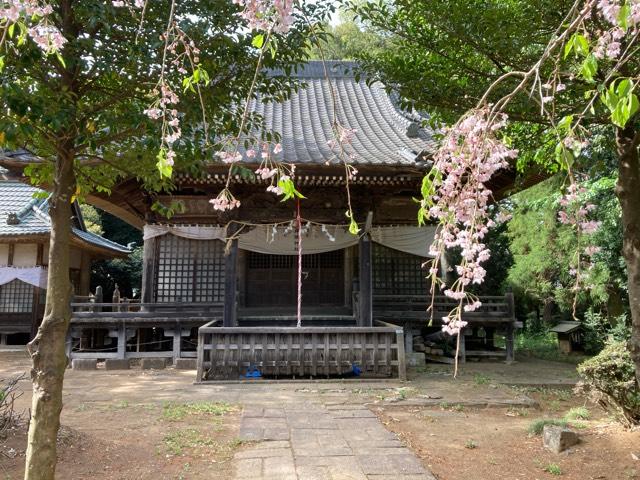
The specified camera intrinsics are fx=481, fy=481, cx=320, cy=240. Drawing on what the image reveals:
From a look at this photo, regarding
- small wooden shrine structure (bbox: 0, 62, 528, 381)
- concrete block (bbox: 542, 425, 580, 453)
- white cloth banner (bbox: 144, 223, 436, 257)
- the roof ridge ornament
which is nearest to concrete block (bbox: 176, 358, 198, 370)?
small wooden shrine structure (bbox: 0, 62, 528, 381)

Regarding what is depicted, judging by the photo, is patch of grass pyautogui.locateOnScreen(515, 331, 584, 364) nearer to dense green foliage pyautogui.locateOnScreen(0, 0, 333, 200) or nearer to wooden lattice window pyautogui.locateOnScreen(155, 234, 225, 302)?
wooden lattice window pyautogui.locateOnScreen(155, 234, 225, 302)

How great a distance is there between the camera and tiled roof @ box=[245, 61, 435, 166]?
29.5ft

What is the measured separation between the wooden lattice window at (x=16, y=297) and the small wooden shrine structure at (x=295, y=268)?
218 inches

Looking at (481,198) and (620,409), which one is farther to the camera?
(620,409)

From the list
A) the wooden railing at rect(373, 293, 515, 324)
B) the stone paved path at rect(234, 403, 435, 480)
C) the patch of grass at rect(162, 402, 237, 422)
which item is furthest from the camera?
the wooden railing at rect(373, 293, 515, 324)

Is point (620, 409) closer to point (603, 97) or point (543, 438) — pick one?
point (543, 438)

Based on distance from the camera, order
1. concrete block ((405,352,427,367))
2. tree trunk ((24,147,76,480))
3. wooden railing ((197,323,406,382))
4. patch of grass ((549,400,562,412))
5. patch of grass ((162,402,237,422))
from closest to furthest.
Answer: tree trunk ((24,147,76,480)) → patch of grass ((162,402,237,422)) → patch of grass ((549,400,562,412)) → wooden railing ((197,323,406,382)) → concrete block ((405,352,427,367))

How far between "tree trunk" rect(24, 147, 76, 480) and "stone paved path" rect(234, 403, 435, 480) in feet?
4.58

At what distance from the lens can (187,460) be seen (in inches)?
161

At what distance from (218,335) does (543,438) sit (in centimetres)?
498

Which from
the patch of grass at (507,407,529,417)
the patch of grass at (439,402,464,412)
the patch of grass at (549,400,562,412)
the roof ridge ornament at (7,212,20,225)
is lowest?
the patch of grass at (549,400,562,412)

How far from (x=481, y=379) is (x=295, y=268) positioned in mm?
4548

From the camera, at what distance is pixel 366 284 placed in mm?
8984

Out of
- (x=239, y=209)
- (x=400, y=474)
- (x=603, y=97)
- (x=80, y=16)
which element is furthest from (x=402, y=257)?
(x=603, y=97)
